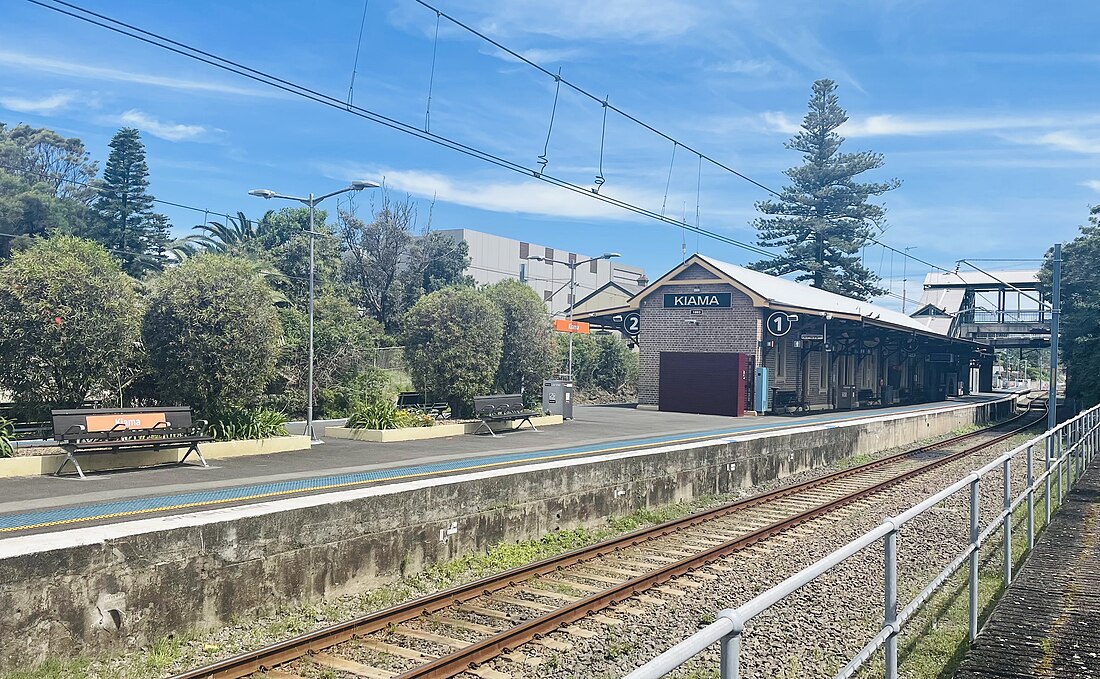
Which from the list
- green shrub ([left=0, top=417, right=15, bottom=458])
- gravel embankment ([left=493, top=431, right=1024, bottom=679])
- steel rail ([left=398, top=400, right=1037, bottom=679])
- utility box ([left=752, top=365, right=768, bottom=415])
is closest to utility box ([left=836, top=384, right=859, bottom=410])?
utility box ([left=752, top=365, right=768, bottom=415])

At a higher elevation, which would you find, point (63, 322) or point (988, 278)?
point (988, 278)

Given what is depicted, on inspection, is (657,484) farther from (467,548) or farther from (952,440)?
(952,440)

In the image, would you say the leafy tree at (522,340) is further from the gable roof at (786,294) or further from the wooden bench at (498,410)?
the gable roof at (786,294)

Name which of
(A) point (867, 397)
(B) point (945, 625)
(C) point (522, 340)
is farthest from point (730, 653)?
(A) point (867, 397)

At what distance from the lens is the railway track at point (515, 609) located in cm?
668

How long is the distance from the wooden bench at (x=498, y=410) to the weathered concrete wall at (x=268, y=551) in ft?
23.4

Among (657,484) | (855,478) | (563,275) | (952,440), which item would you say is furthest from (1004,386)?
(657,484)

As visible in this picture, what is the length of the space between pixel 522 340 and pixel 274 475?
43.6 ft

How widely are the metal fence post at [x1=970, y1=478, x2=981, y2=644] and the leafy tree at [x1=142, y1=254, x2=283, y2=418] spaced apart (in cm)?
1228

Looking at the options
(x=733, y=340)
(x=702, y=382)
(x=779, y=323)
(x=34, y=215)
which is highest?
(x=34, y=215)

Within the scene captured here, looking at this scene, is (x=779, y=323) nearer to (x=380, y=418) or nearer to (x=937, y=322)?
(x=380, y=418)

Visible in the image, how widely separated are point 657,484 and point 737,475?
128 inches

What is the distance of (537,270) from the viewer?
87.5 meters

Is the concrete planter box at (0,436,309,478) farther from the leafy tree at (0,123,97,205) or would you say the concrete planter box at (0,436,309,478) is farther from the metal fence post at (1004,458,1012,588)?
the leafy tree at (0,123,97,205)
